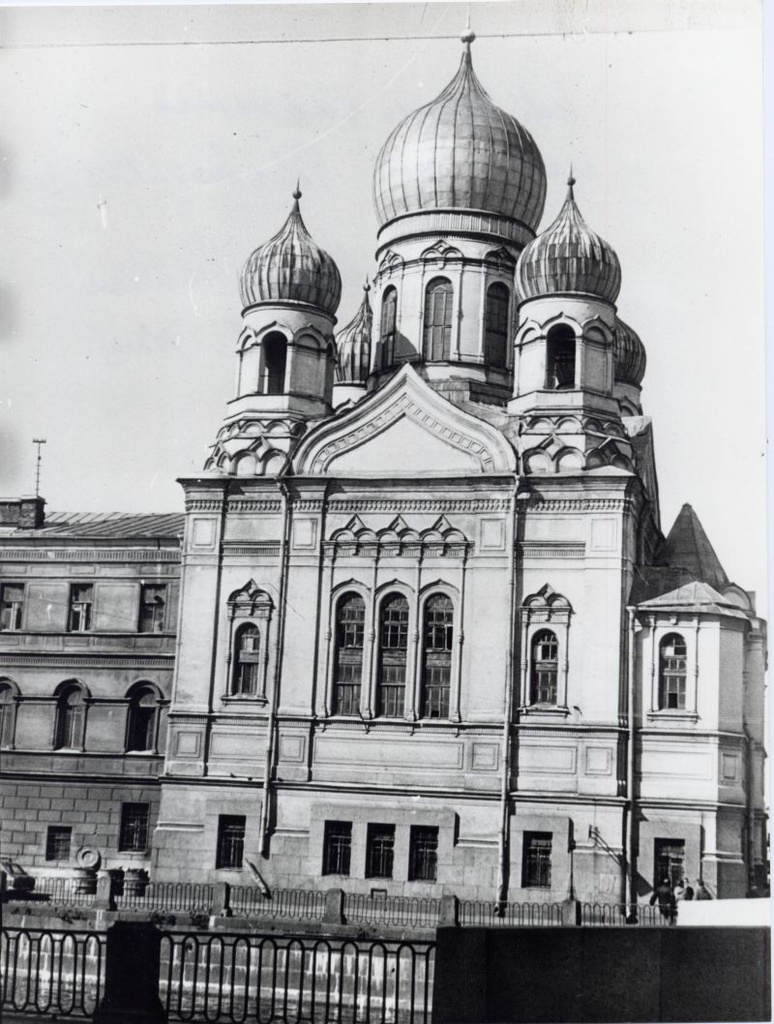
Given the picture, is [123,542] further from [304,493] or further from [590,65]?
[590,65]

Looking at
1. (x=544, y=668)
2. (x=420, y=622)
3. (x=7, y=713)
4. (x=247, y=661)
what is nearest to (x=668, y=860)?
(x=544, y=668)

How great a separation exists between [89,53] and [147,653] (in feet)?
35.5

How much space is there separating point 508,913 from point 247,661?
6.01 meters

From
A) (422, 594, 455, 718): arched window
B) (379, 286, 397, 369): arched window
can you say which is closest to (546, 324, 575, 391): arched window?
(379, 286, 397, 369): arched window

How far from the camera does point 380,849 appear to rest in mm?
22219

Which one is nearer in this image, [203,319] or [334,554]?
[203,319]

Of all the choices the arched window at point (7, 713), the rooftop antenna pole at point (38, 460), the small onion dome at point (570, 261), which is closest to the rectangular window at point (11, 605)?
the arched window at point (7, 713)

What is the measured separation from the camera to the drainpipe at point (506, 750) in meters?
21.6

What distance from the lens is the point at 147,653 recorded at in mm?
24500

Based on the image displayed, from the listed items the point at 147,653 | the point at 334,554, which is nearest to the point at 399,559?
the point at 334,554

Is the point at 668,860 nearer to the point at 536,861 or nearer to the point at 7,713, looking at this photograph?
the point at 536,861

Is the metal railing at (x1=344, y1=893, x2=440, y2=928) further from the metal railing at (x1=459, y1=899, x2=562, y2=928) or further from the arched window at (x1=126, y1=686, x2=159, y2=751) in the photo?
the arched window at (x1=126, y1=686, x2=159, y2=751)

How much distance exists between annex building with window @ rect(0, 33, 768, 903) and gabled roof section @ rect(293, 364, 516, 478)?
4 cm

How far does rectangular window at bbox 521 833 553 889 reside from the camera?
2162 centimetres
